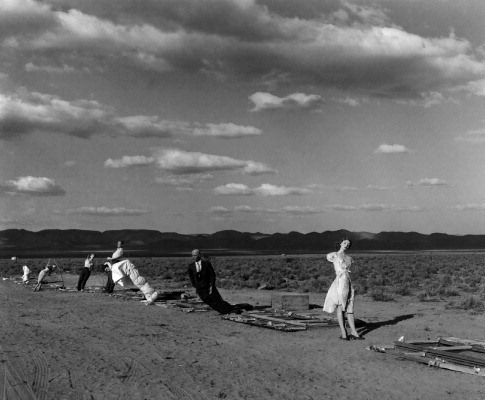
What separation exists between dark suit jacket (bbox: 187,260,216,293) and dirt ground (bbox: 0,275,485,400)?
736 mm

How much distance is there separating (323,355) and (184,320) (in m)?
5.28

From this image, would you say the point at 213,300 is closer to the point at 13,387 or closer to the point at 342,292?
the point at 342,292

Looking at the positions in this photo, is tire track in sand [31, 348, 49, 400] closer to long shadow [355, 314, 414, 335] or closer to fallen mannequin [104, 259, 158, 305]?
long shadow [355, 314, 414, 335]

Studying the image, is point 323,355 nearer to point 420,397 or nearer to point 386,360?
point 386,360

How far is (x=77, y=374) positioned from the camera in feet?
28.7

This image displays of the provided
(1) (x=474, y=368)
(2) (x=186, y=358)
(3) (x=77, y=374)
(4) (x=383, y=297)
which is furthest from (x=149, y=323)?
(4) (x=383, y=297)

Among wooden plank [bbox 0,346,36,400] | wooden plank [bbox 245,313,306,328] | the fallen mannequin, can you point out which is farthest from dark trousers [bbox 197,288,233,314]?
wooden plank [bbox 0,346,36,400]

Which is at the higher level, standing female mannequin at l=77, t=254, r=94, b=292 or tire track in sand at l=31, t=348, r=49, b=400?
standing female mannequin at l=77, t=254, r=94, b=292

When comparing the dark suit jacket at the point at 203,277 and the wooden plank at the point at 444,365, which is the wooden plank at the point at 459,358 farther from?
the dark suit jacket at the point at 203,277

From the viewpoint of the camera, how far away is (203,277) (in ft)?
51.9

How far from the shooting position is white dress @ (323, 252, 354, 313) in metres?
11.6

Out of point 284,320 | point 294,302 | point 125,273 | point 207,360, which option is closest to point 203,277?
point 284,320

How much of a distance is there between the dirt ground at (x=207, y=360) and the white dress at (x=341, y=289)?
2.24 ft

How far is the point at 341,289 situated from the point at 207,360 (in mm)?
3088
